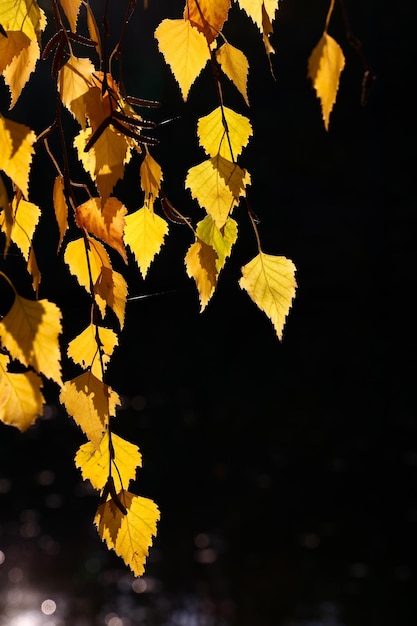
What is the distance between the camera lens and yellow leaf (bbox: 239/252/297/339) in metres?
0.84

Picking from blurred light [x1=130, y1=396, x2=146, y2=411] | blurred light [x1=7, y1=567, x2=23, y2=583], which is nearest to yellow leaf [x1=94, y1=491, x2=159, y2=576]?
blurred light [x1=7, y1=567, x2=23, y2=583]

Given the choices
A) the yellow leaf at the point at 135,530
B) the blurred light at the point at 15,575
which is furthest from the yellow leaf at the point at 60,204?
the blurred light at the point at 15,575

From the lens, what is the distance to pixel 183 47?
32.8 inches

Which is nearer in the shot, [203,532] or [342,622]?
[342,622]

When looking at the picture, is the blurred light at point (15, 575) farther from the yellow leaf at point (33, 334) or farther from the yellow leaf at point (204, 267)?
the yellow leaf at point (33, 334)

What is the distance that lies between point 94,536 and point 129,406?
1.97 m

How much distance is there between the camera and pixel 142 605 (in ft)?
12.7

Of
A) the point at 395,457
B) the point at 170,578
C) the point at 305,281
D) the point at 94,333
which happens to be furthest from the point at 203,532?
the point at 305,281

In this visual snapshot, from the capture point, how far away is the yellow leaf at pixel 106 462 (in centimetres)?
83

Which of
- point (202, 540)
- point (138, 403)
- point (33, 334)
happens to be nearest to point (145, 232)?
point (33, 334)

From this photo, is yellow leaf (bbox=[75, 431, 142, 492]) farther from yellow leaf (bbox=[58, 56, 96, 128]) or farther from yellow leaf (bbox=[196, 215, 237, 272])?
yellow leaf (bbox=[58, 56, 96, 128])

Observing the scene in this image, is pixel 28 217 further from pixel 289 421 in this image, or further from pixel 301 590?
pixel 289 421

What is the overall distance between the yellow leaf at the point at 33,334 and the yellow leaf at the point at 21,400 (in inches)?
1.1

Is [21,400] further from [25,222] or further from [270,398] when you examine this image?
[270,398]
